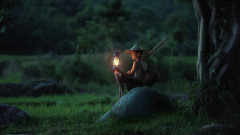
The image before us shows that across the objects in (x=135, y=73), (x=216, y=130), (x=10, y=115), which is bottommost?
(x=216, y=130)

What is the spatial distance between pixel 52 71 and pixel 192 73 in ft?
26.9

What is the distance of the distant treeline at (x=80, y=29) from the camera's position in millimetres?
23688

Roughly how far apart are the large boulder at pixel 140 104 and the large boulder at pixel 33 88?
258 inches

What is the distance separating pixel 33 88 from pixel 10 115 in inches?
232

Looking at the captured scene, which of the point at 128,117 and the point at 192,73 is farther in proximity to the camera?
the point at 192,73

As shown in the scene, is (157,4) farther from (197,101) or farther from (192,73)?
(197,101)

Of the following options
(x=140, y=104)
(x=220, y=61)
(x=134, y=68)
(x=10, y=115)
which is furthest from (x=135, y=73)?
(x=10, y=115)

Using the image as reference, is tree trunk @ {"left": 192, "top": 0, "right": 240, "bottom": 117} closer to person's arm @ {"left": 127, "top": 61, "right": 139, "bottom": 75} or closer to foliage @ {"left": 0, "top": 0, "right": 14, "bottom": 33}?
person's arm @ {"left": 127, "top": 61, "right": 139, "bottom": 75}

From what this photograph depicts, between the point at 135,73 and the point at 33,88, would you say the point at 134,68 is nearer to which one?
the point at 135,73

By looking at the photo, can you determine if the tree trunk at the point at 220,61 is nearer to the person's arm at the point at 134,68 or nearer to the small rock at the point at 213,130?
the small rock at the point at 213,130

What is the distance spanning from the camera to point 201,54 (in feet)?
21.1

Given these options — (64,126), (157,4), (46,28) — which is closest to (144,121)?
(64,126)

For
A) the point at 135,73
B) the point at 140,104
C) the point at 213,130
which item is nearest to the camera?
the point at 213,130

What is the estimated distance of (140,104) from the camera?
20.9 ft
